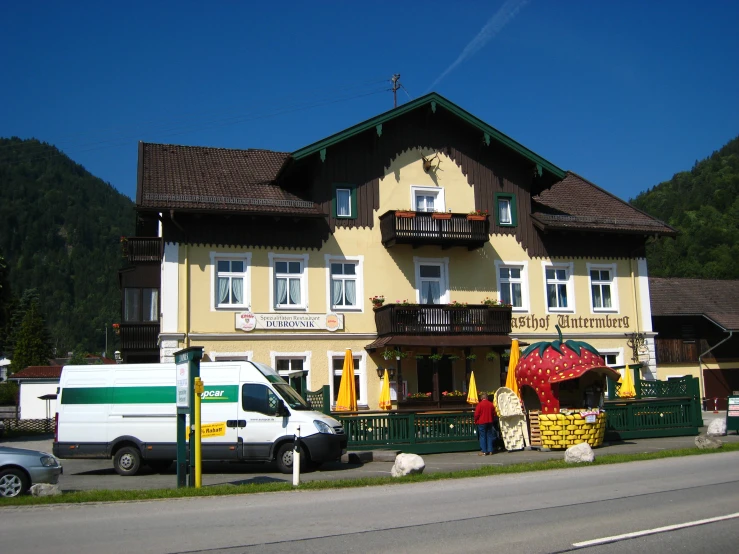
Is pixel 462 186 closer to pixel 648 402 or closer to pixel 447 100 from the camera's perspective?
pixel 447 100

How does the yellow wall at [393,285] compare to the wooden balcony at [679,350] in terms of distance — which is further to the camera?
the wooden balcony at [679,350]

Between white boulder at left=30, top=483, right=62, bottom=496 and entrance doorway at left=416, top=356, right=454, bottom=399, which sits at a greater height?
entrance doorway at left=416, top=356, right=454, bottom=399

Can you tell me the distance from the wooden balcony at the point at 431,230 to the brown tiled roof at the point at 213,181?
2.62 m

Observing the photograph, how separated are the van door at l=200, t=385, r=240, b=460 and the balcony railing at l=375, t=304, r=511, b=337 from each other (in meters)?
9.17

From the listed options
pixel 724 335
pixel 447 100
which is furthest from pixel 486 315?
pixel 724 335

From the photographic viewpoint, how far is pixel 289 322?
26984 millimetres

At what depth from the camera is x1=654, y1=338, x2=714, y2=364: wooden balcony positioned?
43.4 m

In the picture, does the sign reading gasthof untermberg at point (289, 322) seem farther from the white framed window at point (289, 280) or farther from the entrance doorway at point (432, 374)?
the entrance doorway at point (432, 374)

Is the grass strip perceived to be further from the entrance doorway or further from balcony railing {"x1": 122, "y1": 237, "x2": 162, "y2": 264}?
balcony railing {"x1": 122, "y1": 237, "x2": 162, "y2": 264}

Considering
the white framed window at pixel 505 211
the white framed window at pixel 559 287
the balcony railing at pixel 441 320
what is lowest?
the balcony railing at pixel 441 320

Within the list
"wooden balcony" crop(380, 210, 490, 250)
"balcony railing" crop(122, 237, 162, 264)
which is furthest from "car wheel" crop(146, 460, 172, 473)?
"wooden balcony" crop(380, 210, 490, 250)

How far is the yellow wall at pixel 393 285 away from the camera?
26.4m

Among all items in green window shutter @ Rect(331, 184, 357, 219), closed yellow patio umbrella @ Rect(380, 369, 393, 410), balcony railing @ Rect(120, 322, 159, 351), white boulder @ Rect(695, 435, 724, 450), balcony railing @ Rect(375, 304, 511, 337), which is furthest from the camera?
green window shutter @ Rect(331, 184, 357, 219)

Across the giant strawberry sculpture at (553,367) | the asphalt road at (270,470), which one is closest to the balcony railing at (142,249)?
the asphalt road at (270,470)
